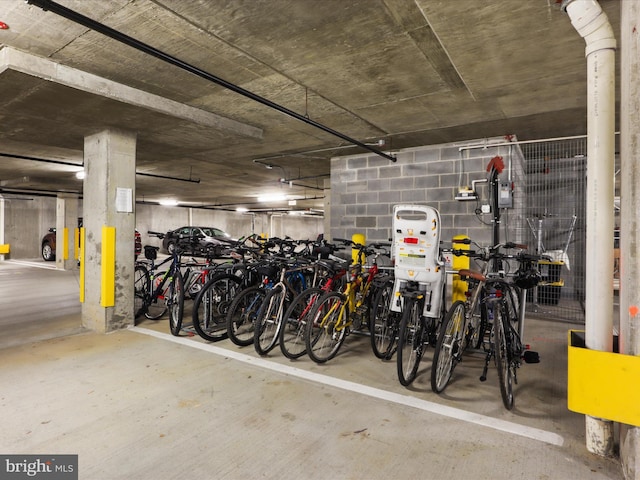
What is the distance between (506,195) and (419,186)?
1.26m

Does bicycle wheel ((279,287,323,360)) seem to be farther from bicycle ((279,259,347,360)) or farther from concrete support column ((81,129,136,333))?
concrete support column ((81,129,136,333))

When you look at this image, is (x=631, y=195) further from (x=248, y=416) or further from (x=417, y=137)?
(x=417, y=137)

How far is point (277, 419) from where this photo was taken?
211 centimetres

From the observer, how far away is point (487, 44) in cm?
246

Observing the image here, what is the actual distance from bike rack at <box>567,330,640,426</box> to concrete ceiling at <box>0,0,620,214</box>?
6.29 feet

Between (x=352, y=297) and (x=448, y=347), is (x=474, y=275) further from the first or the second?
(x=352, y=297)

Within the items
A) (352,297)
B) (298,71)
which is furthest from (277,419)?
(298,71)

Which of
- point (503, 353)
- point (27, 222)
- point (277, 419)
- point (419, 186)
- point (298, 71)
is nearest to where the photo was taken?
point (277, 419)

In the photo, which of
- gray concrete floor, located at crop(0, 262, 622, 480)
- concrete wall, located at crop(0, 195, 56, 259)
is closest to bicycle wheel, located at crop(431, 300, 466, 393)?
gray concrete floor, located at crop(0, 262, 622, 480)

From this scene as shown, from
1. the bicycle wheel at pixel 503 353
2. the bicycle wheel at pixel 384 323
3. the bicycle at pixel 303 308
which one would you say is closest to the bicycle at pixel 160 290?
the bicycle at pixel 303 308

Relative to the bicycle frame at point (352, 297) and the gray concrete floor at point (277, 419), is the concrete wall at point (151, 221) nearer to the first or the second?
the gray concrete floor at point (277, 419)

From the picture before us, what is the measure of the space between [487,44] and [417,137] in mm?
2513

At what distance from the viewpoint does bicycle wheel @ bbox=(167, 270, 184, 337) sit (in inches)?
144

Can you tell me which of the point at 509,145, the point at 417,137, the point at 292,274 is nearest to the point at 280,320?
the point at 292,274
